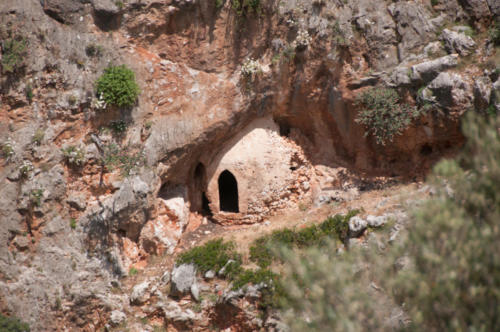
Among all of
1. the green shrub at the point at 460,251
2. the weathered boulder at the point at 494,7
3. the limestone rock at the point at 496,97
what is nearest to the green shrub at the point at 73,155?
the green shrub at the point at 460,251

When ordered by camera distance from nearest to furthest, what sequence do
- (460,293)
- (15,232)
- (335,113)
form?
(460,293) → (15,232) → (335,113)

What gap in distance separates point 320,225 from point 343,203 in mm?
1425

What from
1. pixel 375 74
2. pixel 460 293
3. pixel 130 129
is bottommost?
pixel 460 293

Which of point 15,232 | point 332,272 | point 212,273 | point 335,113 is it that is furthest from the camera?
point 335,113

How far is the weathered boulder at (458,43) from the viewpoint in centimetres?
1310

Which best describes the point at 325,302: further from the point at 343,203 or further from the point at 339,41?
the point at 339,41

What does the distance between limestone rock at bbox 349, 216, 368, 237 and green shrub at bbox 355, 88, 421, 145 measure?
2.81 m

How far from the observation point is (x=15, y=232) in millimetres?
11781

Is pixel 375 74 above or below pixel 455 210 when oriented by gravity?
above

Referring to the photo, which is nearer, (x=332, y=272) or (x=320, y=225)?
(x=332, y=272)

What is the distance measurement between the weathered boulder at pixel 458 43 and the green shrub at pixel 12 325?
13174mm

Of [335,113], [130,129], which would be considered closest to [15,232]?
[130,129]

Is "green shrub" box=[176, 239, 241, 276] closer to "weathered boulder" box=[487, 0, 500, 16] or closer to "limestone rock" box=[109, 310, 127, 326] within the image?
"limestone rock" box=[109, 310, 127, 326]

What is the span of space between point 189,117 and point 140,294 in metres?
5.21
